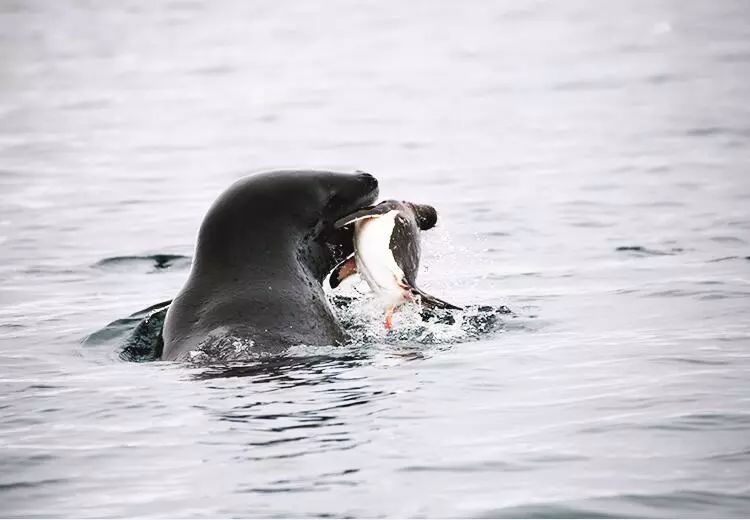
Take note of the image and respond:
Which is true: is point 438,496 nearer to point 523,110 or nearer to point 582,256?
point 582,256

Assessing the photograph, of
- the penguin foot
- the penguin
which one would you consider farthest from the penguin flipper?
the penguin foot

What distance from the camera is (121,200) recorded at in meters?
16.0

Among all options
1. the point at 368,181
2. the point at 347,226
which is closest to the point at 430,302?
the point at 347,226

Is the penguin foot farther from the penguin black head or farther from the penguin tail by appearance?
the penguin black head

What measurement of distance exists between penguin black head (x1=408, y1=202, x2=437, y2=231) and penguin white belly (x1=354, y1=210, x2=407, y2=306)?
582 millimetres

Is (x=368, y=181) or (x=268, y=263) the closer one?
(x=268, y=263)

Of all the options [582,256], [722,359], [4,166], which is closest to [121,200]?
[4,166]

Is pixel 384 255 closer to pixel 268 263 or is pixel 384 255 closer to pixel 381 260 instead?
pixel 381 260

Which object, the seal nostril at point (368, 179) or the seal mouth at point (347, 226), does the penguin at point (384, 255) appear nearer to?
the seal mouth at point (347, 226)

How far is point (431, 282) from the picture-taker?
10.9 metres

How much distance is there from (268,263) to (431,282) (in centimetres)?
340

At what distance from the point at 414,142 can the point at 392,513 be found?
567 inches

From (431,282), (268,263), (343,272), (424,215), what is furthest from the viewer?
(431,282)

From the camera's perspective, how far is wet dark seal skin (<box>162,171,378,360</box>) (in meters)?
7.40
